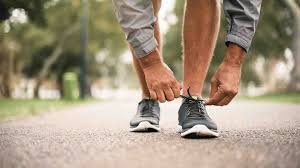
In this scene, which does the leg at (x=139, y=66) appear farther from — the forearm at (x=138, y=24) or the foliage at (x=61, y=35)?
the foliage at (x=61, y=35)

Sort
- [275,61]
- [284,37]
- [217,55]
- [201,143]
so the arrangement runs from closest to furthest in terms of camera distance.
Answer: [201,143], [284,37], [217,55], [275,61]

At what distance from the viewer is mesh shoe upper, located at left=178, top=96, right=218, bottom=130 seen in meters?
2.85

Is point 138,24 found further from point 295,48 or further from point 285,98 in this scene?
point 295,48

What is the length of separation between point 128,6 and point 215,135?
850mm

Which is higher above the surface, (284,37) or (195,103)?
(284,37)

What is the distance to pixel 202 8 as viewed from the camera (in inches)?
123

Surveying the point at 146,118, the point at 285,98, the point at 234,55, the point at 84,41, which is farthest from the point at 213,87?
the point at 84,41

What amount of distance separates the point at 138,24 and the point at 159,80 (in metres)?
0.33

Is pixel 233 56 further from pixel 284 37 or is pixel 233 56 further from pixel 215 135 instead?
pixel 284 37

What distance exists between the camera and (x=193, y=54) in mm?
3115

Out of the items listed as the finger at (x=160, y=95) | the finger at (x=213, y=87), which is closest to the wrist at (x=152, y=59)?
the finger at (x=160, y=95)

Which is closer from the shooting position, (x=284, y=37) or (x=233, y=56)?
(x=233, y=56)

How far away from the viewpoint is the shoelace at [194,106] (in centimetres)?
292

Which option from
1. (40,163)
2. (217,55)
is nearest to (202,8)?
(40,163)
